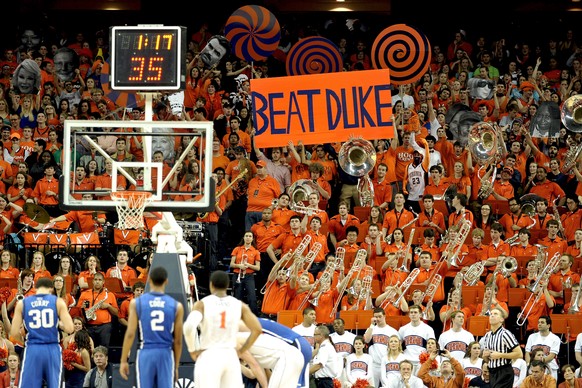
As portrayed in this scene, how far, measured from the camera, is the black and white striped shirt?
1823 cm

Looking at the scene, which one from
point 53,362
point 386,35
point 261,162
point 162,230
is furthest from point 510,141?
point 53,362

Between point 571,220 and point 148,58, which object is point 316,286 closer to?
point 571,220

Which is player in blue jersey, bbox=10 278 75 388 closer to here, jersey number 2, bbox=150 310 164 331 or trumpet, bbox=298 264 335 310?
jersey number 2, bbox=150 310 164 331

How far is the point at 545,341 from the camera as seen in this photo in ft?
62.6

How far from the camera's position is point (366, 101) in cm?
2227

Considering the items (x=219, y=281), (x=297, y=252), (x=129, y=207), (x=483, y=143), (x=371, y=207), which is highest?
(x=483, y=143)

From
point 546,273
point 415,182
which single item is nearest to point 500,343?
point 546,273

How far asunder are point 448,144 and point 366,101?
5.68 ft

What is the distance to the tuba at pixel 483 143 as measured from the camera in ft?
74.1

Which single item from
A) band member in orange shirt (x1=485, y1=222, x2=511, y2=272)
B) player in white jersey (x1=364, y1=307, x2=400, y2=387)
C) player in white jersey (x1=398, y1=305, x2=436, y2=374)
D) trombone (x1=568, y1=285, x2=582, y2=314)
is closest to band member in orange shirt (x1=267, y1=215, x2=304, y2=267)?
player in white jersey (x1=364, y1=307, x2=400, y2=387)

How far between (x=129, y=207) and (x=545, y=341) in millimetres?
6212

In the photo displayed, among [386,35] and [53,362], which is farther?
[386,35]

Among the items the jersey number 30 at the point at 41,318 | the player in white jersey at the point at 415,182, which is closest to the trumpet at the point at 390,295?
the player in white jersey at the point at 415,182

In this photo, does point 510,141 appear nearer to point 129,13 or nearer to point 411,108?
point 411,108
